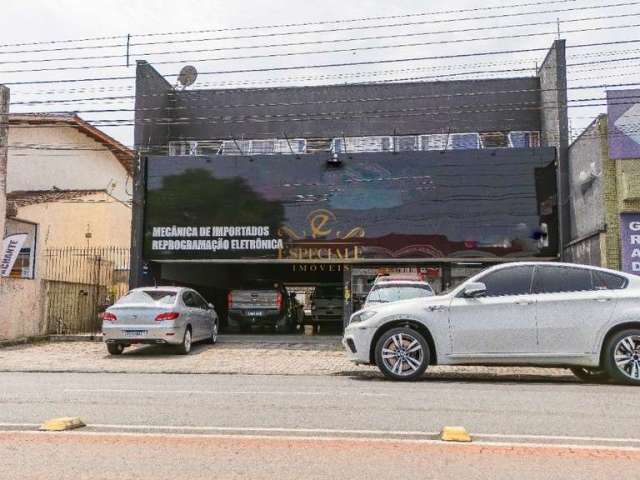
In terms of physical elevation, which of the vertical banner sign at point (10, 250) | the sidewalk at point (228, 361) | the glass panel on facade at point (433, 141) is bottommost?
the sidewalk at point (228, 361)

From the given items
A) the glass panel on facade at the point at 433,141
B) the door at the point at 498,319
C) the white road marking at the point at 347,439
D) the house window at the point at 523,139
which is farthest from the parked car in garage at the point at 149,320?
the house window at the point at 523,139

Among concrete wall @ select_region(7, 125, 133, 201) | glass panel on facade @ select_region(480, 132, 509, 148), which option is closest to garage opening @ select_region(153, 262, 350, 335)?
glass panel on facade @ select_region(480, 132, 509, 148)

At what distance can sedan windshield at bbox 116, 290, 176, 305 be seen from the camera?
1416cm

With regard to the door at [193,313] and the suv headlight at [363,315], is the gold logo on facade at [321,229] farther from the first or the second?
the suv headlight at [363,315]

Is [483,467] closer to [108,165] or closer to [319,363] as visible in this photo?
[319,363]

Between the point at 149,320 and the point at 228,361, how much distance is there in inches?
75.0

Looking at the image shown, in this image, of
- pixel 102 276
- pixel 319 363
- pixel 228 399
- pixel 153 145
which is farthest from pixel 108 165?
pixel 228 399

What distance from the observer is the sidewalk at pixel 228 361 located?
37.5 ft

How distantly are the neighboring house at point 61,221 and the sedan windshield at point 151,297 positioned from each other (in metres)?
4.53

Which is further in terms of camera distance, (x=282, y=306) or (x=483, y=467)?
(x=282, y=306)

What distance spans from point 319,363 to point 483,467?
8.14 metres

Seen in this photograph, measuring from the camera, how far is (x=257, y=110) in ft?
73.2

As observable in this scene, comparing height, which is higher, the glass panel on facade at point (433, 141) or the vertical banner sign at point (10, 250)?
the glass panel on facade at point (433, 141)

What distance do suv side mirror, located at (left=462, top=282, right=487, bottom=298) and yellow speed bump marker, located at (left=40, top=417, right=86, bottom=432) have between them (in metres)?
5.65
